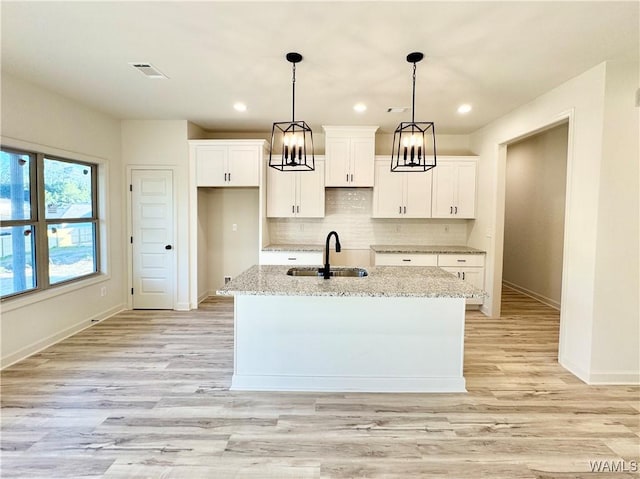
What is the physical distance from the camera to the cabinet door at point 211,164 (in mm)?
4750

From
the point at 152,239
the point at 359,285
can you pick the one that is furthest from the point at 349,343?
the point at 152,239

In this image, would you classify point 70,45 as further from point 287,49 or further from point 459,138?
point 459,138

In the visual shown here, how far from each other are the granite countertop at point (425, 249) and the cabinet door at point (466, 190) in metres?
0.52

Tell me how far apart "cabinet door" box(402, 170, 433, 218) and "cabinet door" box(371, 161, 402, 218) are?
90 mm

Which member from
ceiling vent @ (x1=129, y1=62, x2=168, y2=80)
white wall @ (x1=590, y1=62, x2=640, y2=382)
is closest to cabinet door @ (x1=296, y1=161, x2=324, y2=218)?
ceiling vent @ (x1=129, y1=62, x2=168, y2=80)

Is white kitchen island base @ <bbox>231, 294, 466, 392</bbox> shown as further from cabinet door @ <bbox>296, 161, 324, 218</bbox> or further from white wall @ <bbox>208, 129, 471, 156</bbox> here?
white wall @ <bbox>208, 129, 471, 156</bbox>

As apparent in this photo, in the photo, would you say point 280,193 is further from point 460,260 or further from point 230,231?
point 460,260

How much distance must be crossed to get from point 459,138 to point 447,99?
1.88 meters

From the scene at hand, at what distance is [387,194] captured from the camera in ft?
16.6

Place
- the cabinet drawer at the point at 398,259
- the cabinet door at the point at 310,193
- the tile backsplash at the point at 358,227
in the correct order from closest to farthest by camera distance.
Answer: the cabinet drawer at the point at 398,259, the cabinet door at the point at 310,193, the tile backsplash at the point at 358,227

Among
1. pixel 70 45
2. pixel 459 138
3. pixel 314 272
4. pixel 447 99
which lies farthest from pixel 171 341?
pixel 459 138

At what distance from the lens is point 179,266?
483 cm

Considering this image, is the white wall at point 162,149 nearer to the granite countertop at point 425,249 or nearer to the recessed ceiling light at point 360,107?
the recessed ceiling light at point 360,107

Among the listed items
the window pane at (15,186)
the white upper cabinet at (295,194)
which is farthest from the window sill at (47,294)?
the white upper cabinet at (295,194)
